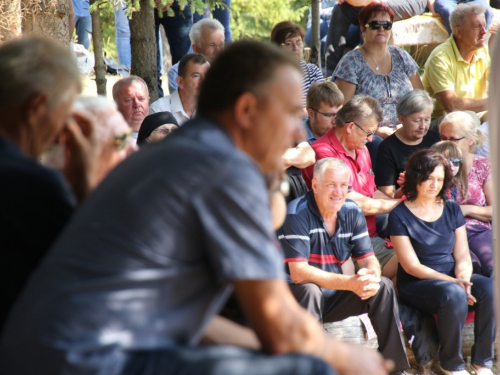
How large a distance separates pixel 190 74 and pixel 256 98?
403 centimetres

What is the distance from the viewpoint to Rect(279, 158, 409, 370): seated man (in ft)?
15.8

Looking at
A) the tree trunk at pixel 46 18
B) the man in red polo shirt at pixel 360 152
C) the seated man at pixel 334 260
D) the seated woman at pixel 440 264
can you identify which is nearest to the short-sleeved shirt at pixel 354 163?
the man in red polo shirt at pixel 360 152

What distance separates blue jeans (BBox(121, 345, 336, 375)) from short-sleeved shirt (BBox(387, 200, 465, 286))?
3.55 metres

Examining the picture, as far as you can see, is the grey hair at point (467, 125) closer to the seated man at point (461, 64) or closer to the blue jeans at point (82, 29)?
the seated man at point (461, 64)

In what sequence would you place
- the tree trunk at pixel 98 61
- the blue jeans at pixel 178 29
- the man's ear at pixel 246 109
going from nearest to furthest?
the man's ear at pixel 246 109 → the tree trunk at pixel 98 61 → the blue jeans at pixel 178 29

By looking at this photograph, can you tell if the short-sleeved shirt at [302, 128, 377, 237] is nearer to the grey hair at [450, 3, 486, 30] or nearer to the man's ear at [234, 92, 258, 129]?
the grey hair at [450, 3, 486, 30]

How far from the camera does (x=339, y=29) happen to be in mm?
8875

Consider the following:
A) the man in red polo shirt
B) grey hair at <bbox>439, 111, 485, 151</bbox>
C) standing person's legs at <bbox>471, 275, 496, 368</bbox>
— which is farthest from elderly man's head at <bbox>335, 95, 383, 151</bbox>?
standing person's legs at <bbox>471, 275, 496, 368</bbox>

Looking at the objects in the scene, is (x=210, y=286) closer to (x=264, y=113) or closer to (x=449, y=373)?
(x=264, y=113)

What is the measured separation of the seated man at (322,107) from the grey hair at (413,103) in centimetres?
61

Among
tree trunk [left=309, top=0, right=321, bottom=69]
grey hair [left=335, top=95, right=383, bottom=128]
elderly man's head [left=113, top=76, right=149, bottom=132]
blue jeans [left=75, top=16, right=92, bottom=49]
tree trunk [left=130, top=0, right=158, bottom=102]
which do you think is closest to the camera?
elderly man's head [left=113, top=76, right=149, bottom=132]

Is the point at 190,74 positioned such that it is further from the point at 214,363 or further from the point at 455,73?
the point at 214,363

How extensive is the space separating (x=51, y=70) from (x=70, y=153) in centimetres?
32

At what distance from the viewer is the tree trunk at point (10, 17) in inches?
201
